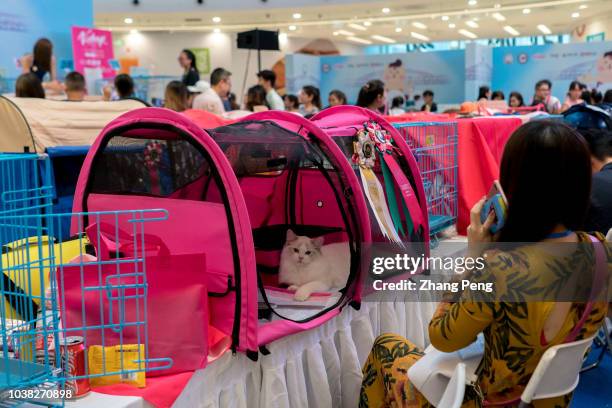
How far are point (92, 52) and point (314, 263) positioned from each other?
6.17 metres

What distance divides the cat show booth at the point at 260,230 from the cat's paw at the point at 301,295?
2 cm

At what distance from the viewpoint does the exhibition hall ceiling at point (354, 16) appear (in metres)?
14.5

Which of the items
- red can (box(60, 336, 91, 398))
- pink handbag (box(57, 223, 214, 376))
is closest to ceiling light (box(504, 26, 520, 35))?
pink handbag (box(57, 223, 214, 376))

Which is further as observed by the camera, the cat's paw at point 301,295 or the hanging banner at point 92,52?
the hanging banner at point 92,52

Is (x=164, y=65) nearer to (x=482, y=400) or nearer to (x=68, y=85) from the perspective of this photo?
(x=68, y=85)

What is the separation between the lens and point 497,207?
157 cm

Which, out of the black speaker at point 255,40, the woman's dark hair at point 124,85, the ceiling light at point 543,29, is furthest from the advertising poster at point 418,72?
the ceiling light at point 543,29

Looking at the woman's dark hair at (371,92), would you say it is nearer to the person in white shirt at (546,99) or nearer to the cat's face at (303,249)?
the cat's face at (303,249)

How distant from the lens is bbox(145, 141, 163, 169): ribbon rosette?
225 centimetres

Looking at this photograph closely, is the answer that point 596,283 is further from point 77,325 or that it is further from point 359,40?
point 359,40

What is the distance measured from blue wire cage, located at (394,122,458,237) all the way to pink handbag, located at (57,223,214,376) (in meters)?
1.77

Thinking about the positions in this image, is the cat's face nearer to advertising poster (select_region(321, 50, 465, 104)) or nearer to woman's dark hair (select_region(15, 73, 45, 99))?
woman's dark hair (select_region(15, 73, 45, 99))

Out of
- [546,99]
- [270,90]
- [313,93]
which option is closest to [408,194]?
[270,90]

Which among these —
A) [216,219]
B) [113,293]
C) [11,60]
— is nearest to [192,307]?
[113,293]
